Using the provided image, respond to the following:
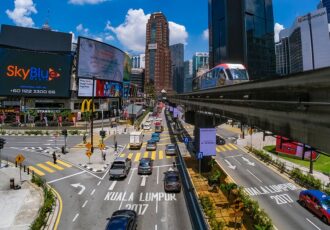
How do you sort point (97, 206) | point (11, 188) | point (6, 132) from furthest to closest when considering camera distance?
point (6, 132) < point (11, 188) < point (97, 206)

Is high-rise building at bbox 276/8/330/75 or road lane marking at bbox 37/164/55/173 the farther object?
high-rise building at bbox 276/8/330/75

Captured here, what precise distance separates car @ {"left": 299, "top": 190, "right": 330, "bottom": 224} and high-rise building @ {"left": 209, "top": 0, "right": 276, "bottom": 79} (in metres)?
162

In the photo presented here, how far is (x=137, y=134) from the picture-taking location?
51094 millimetres

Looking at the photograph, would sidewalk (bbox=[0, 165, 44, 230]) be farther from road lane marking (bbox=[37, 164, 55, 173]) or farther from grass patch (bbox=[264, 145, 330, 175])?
grass patch (bbox=[264, 145, 330, 175])

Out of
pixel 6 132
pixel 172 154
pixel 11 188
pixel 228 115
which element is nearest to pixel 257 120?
pixel 228 115

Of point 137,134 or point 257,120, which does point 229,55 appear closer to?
point 137,134

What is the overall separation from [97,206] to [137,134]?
27937mm

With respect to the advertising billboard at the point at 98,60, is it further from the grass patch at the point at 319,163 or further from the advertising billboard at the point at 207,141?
the advertising billboard at the point at 207,141

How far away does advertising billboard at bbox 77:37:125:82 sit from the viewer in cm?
9694

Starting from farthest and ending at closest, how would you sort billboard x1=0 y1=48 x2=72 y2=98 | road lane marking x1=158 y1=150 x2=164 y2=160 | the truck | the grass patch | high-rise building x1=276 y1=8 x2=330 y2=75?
high-rise building x1=276 y1=8 x2=330 y2=75 → billboard x1=0 y1=48 x2=72 y2=98 → the truck → road lane marking x1=158 y1=150 x2=164 y2=160 → the grass patch

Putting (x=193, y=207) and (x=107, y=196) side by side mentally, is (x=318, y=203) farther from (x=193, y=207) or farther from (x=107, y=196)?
(x=107, y=196)

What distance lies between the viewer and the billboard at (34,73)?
84.2 metres

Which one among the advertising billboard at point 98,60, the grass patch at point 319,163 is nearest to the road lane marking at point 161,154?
the grass patch at point 319,163

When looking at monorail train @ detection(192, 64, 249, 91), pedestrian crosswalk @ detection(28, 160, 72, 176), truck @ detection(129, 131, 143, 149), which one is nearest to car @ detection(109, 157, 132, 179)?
pedestrian crosswalk @ detection(28, 160, 72, 176)
